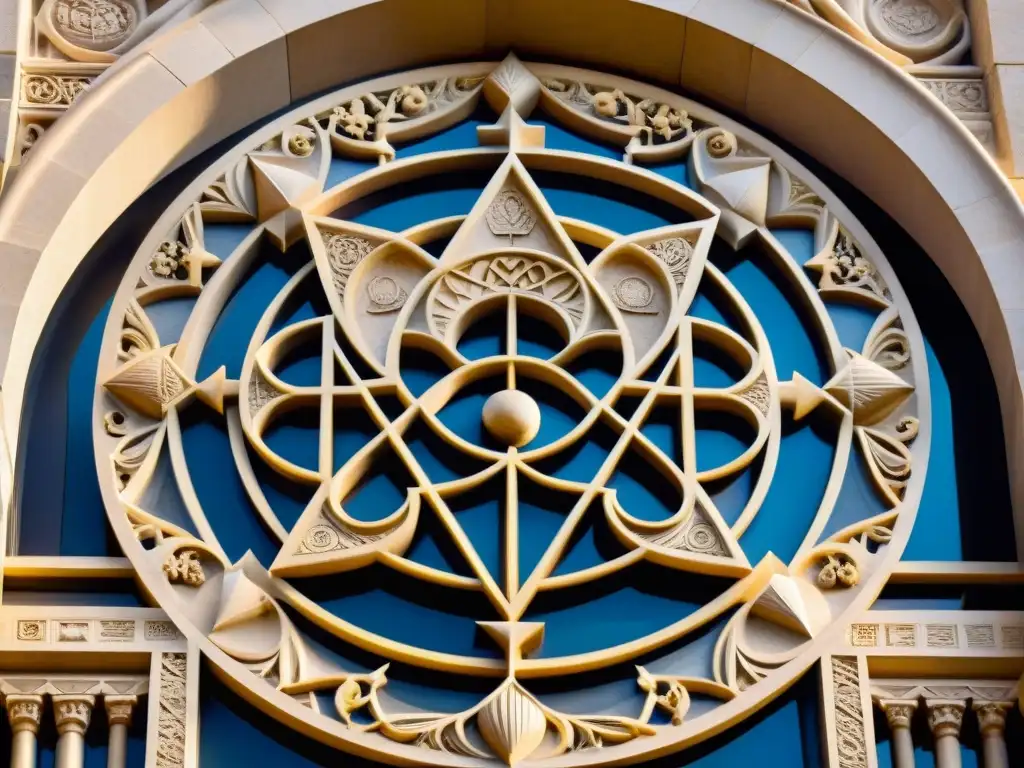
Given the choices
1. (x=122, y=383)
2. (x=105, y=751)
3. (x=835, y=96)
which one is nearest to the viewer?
(x=105, y=751)

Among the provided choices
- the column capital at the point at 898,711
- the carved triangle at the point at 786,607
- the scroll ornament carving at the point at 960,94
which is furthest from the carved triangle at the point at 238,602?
the scroll ornament carving at the point at 960,94

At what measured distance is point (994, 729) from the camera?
1209 centimetres

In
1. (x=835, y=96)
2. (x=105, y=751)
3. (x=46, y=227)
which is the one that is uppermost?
(x=835, y=96)

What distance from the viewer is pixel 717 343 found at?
13281 mm

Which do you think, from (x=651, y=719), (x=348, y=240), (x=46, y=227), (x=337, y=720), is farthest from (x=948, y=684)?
(x=46, y=227)

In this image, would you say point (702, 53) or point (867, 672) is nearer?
point (867, 672)

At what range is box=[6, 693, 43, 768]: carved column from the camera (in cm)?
1180

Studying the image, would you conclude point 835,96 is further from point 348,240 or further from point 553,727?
point 553,727

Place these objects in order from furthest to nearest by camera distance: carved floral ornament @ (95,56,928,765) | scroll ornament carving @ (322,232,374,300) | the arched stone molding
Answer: scroll ornament carving @ (322,232,374,300)
the arched stone molding
carved floral ornament @ (95,56,928,765)

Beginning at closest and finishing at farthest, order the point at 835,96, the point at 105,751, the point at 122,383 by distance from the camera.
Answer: the point at 105,751
the point at 122,383
the point at 835,96

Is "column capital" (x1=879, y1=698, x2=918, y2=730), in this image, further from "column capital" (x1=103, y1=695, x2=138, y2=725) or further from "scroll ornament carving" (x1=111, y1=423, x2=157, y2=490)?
"scroll ornament carving" (x1=111, y1=423, x2=157, y2=490)

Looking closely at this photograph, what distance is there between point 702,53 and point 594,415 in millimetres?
→ 2468

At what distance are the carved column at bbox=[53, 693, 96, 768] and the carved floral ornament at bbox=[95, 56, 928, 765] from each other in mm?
645

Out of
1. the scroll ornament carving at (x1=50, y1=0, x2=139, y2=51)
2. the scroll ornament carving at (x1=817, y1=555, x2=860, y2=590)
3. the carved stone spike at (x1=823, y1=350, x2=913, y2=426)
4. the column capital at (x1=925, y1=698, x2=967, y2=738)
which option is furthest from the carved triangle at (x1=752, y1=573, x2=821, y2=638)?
the scroll ornament carving at (x1=50, y1=0, x2=139, y2=51)
